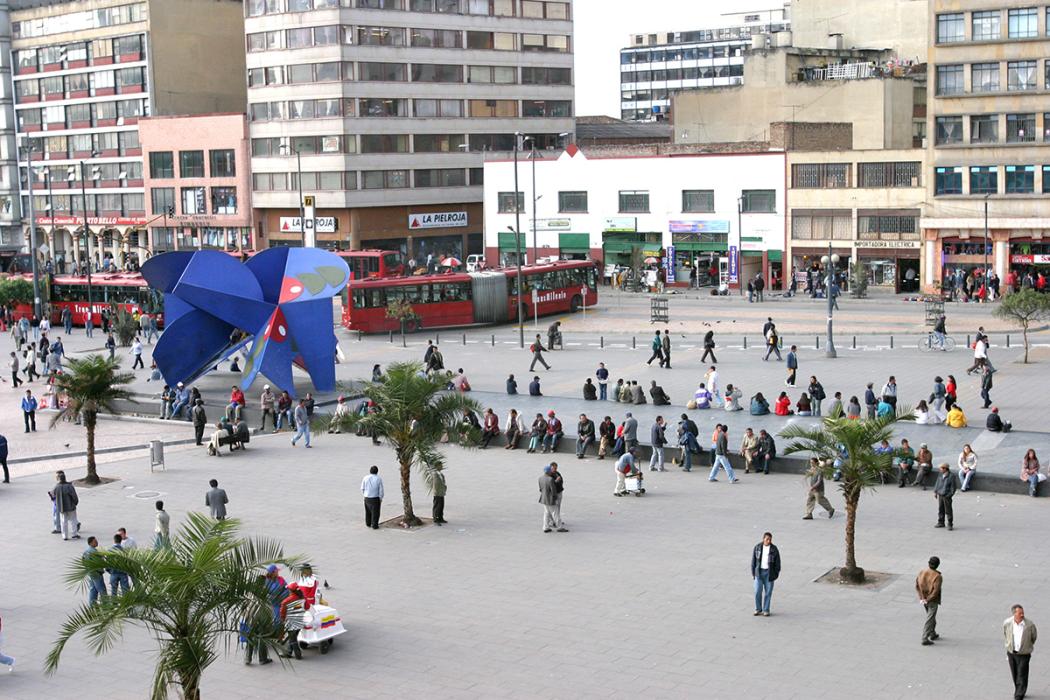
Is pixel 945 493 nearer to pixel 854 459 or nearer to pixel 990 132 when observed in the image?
pixel 854 459

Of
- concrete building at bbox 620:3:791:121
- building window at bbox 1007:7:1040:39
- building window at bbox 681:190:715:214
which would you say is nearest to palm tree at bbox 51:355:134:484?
building window at bbox 1007:7:1040:39

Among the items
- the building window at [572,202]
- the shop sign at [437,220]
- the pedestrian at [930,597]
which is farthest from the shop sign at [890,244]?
the pedestrian at [930,597]

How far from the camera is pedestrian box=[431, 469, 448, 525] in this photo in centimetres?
2689

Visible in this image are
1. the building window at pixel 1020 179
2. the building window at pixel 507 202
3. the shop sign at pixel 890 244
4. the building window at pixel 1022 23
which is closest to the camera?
the building window at pixel 1022 23

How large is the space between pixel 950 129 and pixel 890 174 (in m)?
4.54

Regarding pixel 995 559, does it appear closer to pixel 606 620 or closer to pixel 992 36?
pixel 606 620

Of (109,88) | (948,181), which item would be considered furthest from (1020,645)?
(109,88)

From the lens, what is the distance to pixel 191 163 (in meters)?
94.7

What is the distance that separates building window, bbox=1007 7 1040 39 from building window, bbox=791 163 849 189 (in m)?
10.9

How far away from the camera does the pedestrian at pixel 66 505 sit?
26781 mm

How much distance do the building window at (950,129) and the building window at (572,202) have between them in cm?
2135

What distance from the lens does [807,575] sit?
23156 mm

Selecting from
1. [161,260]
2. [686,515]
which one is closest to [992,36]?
[161,260]

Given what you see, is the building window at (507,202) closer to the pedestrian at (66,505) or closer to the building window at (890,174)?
the building window at (890,174)
